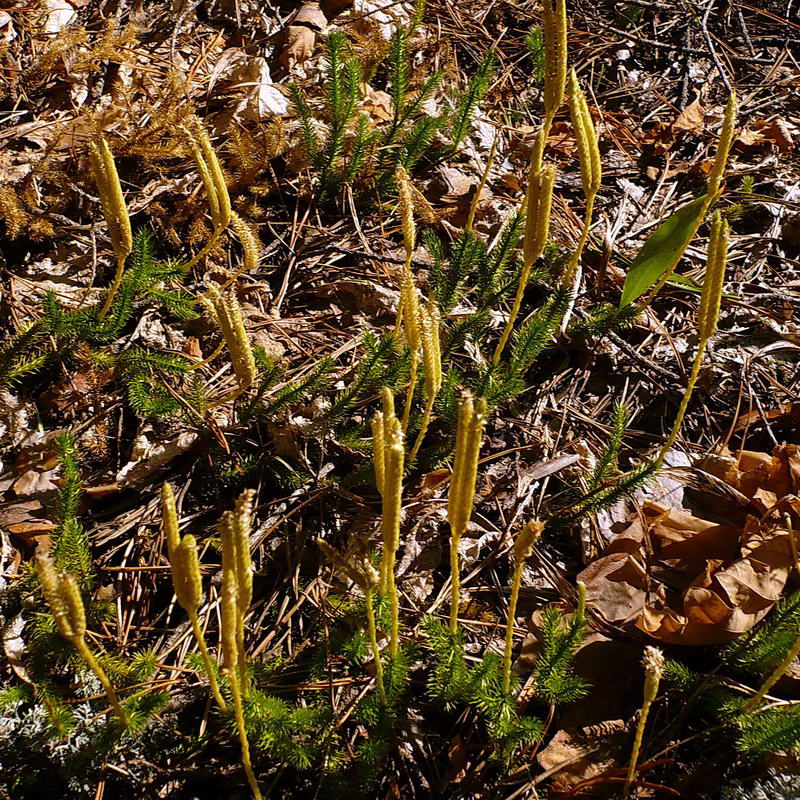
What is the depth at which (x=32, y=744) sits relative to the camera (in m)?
1.67

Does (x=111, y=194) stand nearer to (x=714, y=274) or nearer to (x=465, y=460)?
(x=465, y=460)

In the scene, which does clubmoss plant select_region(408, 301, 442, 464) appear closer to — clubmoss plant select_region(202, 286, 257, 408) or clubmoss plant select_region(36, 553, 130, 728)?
clubmoss plant select_region(202, 286, 257, 408)

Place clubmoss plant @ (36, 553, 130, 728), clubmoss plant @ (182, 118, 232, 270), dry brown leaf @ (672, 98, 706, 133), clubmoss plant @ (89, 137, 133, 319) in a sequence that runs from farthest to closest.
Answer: dry brown leaf @ (672, 98, 706, 133), clubmoss plant @ (182, 118, 232, 270), clubmoss plant @ (89, 137, 133, 319), clubmoss plant @ (36, 553, 130, 728)

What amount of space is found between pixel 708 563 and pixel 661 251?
3.49ft

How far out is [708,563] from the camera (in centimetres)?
205

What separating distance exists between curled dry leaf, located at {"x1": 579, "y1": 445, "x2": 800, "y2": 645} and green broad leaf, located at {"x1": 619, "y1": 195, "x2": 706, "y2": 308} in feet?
2.09

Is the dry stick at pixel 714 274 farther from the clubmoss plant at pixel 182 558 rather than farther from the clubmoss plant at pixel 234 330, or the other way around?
the clubmoss plant at pixel 182 558

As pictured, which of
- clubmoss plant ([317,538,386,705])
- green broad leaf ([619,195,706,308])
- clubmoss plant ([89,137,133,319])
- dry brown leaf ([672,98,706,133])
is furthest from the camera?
dry brown leaf ([672,98,706,133])

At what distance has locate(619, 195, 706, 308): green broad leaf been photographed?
2467 millimetres

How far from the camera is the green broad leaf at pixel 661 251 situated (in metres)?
2.47

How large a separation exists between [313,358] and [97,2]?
79.3 inches

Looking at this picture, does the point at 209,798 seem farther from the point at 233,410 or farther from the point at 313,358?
the point at 313,358

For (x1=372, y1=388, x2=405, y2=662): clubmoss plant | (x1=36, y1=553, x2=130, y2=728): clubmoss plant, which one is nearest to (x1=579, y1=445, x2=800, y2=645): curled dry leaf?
(x1=372, y1=388, x2=405, y2=662): clubmoss plant

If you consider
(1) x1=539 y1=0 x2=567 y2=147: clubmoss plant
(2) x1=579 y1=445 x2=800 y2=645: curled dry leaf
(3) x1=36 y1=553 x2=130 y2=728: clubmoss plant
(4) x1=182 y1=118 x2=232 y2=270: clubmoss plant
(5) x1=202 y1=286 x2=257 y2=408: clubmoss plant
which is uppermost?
(1) x1=539 y1=0 x2=567 y2=147: clubmoss plant
